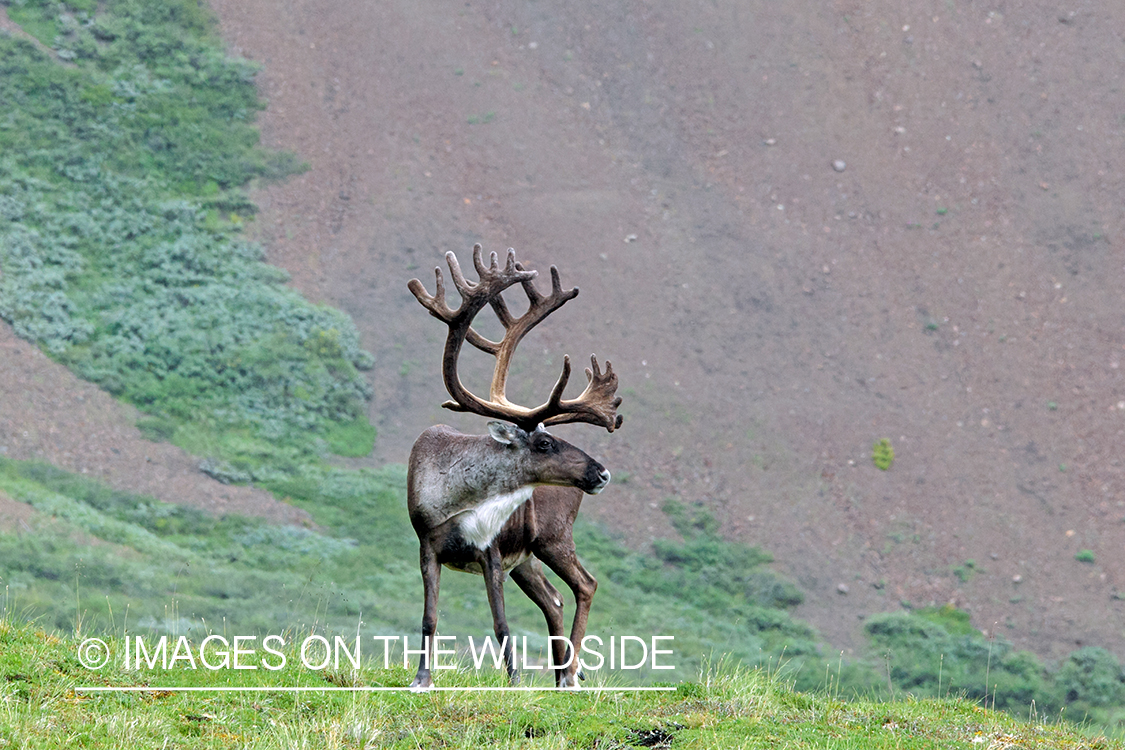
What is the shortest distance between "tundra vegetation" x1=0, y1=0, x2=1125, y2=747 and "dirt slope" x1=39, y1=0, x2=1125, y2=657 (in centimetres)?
135

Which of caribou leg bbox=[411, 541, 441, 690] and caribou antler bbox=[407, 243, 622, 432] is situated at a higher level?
caribou antler bbox=[407, 243, 622, 432]

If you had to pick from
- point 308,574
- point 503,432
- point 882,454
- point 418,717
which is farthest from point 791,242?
point 418,717

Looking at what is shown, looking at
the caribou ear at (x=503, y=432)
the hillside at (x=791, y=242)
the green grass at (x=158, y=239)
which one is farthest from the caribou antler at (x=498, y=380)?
the green grass at (x=158, y=239)

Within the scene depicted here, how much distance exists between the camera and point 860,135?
40438 mm

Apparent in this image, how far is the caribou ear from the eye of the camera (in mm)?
9391

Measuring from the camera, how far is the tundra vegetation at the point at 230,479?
14699 millimetres

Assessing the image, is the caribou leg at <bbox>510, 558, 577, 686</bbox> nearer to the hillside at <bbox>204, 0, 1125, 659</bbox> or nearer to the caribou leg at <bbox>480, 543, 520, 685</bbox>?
the caribou leg at <bbox>480, 543, 520, 685</bbox>

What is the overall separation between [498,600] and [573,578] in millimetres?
1055

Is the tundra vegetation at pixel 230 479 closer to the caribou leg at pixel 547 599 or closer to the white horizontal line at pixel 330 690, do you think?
the white horizontal line at pixel 330 690

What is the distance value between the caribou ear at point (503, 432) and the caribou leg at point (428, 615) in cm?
97

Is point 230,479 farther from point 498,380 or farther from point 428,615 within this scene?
point 428,615

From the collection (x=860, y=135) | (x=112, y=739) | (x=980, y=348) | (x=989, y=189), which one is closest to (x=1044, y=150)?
(x=989, y=189)

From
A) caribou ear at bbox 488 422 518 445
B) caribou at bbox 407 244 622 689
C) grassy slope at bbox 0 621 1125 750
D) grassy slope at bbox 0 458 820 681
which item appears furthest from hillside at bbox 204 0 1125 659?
caribou ear at bbox 488 422 518 445

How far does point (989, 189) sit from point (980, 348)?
6.44 metres
